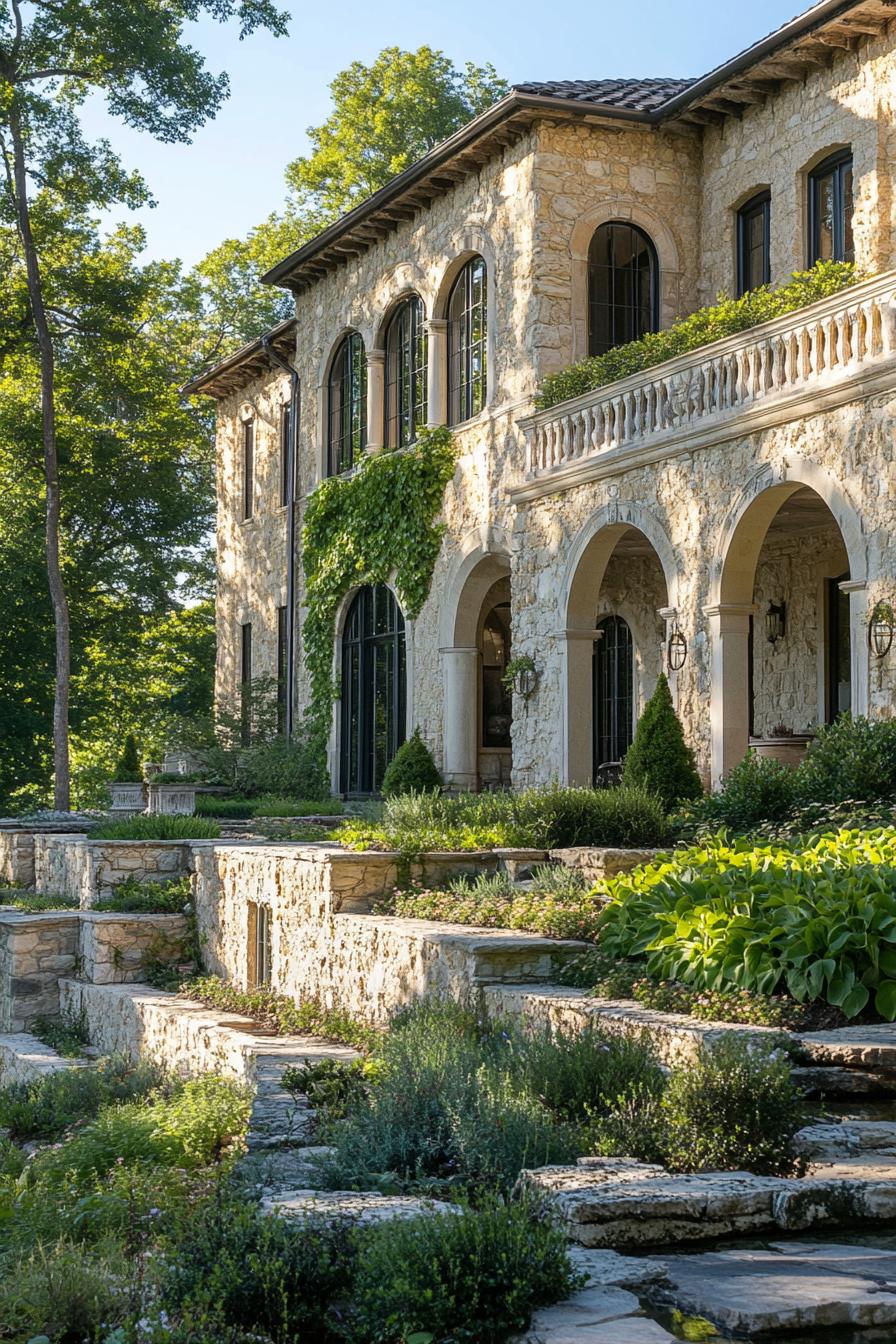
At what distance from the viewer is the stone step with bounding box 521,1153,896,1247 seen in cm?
448

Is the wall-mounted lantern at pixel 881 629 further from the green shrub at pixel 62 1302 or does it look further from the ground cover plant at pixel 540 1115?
the green shrub at pixel 62 1302

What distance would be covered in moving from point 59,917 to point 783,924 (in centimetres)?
853

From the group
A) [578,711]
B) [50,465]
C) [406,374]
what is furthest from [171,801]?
[406,374]

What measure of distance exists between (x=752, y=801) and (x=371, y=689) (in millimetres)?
11588

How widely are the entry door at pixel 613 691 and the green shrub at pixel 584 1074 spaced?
14.6 meters

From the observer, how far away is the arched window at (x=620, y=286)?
1856 centimetres

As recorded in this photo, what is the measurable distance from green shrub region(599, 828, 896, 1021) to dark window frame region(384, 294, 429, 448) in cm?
1321

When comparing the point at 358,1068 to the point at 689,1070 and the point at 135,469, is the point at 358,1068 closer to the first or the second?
the point at 689,1070

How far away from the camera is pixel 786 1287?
13.0 ft

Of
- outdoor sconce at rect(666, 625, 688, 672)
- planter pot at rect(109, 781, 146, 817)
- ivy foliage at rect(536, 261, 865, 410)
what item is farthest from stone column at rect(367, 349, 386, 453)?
outdoor sconce at rect(666, 625, 688, 672)

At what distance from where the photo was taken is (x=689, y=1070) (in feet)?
18.4

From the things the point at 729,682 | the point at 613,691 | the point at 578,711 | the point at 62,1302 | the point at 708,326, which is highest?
the point at 708,326

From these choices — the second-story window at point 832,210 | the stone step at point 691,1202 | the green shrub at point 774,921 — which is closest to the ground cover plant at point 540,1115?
the stone step at point 691,1202

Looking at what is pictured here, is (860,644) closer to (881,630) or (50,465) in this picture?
(881,630)
